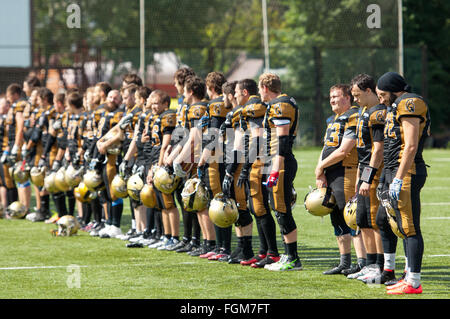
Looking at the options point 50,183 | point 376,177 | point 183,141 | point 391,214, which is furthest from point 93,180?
point 391,214

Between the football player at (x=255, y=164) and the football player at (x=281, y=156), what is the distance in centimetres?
12

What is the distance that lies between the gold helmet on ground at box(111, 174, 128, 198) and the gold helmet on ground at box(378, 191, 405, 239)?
4332 mm

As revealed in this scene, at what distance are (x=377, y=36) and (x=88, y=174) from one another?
2226 centimetres

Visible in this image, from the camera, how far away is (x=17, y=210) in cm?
1258

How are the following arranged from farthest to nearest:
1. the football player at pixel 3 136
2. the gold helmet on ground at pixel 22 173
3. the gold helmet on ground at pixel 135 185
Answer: the football player at pixel 3 136 → the gold helmet on ground at pixel 22 173 → the gold helmet on ground at pixel 135 185

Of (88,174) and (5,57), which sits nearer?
Result: (88,174)

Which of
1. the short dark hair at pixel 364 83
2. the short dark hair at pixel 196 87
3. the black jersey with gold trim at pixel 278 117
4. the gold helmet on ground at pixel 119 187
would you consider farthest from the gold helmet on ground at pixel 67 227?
the short dark hair at pixel 364 83

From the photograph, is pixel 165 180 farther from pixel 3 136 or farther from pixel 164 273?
pixel 3 136

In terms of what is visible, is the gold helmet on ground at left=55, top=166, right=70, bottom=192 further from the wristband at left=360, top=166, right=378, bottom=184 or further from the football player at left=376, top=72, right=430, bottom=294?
the football player at left=376, top=72, right=430, bottom=294

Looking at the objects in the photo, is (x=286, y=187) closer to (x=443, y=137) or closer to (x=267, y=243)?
(x=267, y=243)

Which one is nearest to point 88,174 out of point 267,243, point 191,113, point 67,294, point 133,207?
point 133,207

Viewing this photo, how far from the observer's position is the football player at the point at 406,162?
20.8 feet

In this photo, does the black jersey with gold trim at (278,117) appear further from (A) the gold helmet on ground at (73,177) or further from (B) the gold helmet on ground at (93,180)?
(A) the gold helmet on ground at (73,177)

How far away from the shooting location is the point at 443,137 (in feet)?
109
